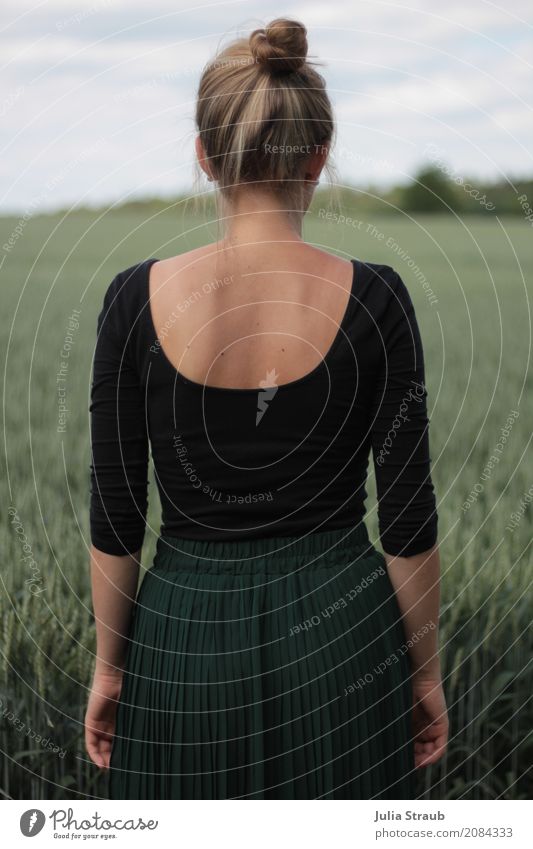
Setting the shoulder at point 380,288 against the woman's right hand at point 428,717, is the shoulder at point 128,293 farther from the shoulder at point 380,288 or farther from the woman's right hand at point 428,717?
the woman's right hand at point 428,717

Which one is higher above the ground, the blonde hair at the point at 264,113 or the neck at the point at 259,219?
the blonde hair at the point at 264,113

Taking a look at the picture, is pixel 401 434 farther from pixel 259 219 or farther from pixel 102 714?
pixel 102 714

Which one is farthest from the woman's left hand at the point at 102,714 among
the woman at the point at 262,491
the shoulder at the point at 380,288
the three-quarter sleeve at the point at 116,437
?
the shoulder at the point at 380,288

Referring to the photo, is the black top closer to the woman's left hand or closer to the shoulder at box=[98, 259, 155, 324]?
the shoulder at box=[98, 259, 155, 324]

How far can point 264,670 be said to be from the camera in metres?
1.76

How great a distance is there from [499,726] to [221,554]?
167cm

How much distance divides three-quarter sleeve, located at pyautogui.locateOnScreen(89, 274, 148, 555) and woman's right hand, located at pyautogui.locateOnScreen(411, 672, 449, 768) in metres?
0.63

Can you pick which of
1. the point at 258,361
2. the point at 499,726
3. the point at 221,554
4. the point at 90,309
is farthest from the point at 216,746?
the point at 90,309

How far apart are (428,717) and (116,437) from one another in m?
0.85

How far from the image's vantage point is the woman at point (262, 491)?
160 cm

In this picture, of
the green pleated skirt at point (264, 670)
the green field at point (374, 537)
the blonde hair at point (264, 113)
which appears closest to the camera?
the blonde hair at point (264, 113)

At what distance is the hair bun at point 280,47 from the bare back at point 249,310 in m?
0.27

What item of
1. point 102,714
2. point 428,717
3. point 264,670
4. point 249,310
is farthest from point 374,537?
point 249,310

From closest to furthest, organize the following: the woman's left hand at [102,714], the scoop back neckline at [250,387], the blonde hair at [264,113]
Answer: the blonde hair at [264,113] → the scoop back neckline at [250,387] → the woman's left hand at [102,714]
